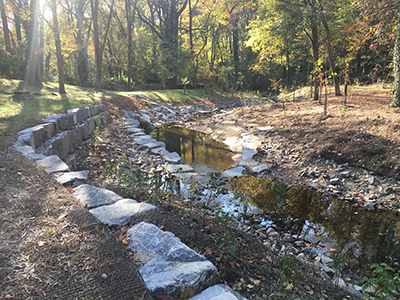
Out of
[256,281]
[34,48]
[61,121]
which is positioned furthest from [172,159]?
Result: [34,48]

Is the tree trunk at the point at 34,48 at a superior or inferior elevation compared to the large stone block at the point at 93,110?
superior

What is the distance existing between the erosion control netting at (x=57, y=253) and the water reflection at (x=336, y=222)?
2.05 meters

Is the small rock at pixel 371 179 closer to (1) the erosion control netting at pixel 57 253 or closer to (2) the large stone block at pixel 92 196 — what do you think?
(2) the large stone block at pixel 92 196

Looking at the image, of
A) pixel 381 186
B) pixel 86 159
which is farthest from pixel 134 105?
pixel 381 186

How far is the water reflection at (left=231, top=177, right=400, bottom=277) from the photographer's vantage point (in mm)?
3660

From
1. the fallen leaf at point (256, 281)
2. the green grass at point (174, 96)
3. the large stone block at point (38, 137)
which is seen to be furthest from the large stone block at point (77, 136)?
the green grass at point (174, 96)

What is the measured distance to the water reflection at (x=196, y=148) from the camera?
26.2ft

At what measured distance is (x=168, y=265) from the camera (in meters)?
2.24

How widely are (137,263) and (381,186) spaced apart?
211 inches

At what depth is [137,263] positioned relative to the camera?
2.24m

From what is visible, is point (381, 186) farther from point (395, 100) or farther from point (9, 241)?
point (9, 241)

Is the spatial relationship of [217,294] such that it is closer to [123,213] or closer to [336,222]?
[123,213]

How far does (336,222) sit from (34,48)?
16011 millimetres

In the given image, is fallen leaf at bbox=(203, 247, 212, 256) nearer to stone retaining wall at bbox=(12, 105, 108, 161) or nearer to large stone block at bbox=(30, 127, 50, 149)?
stone retaining wall at bbox=(12, 105, 108, 161)
